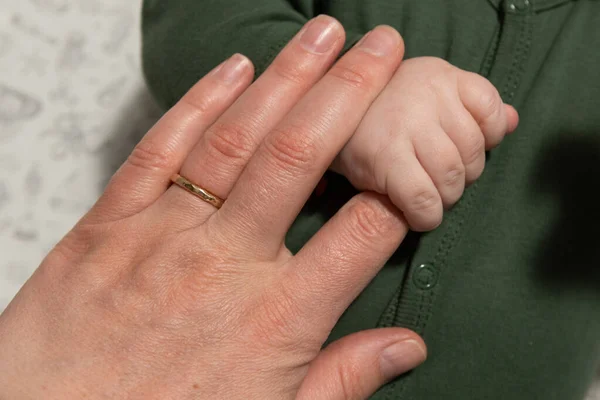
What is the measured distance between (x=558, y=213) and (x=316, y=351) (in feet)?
1.10

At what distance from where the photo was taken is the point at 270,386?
534mm

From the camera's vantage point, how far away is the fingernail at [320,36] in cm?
58

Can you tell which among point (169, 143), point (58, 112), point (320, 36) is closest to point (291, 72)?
point (320, 36)

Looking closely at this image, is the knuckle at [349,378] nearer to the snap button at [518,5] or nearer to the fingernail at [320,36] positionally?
the fingernail at [320,36]

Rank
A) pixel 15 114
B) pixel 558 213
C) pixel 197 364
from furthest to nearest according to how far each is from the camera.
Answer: pixel 15 114, pixel 558 213, pixel 197 364

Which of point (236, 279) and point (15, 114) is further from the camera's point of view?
point (15, 114)


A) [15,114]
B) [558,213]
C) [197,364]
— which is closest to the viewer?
[197,364]

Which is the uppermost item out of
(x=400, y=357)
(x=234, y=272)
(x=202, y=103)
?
(x=202, y=103)

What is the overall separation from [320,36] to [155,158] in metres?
0.22

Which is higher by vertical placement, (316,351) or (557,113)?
(557,113)

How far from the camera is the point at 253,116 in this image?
1.89ft

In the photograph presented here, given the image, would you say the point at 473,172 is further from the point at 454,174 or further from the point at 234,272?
the point at 234,272

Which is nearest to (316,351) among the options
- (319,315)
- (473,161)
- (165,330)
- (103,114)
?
(319,315)

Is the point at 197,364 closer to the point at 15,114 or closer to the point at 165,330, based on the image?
the point at 165,330
